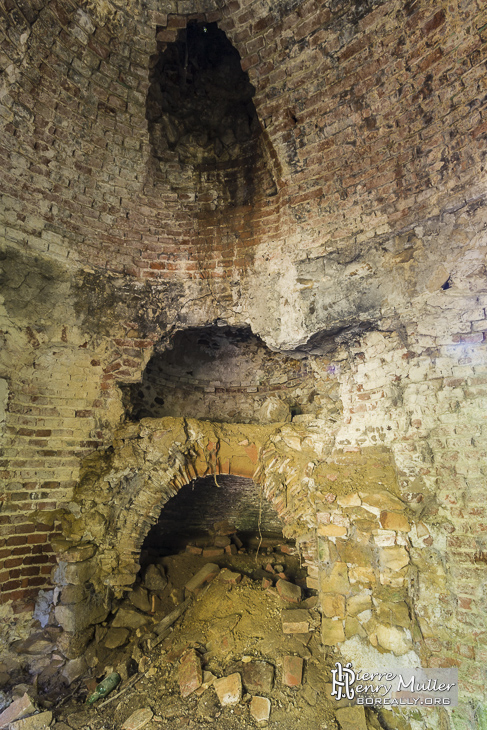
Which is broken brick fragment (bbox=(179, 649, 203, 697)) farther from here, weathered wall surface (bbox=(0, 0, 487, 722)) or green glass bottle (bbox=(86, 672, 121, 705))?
weathered wall surface (bbox=(0, 0, 487, 722))

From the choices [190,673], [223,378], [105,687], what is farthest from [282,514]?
[223,378]

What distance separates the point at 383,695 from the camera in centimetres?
228

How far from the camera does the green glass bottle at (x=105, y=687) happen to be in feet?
8.39

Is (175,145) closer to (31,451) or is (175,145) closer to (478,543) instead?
(31,451)

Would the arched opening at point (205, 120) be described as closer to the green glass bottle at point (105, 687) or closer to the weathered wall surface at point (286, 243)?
the weathered wall surface at point (286, 243)

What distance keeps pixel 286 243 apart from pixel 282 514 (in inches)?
88.8

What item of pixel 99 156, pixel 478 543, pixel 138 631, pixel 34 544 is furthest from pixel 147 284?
pixel 478 543

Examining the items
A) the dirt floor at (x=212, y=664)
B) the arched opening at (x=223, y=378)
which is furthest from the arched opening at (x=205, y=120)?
the dirt floor at (x=212, y=664)

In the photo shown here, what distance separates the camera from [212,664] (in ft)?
8.67

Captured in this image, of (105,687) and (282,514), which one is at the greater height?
(282,514)

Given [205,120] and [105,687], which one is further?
[205,120]

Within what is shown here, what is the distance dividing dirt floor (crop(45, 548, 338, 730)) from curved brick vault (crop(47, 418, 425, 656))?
279 millimetres

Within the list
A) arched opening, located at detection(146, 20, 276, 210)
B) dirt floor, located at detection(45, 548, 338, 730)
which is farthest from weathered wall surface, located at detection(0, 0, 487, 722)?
dirt floor, located at detection(45, 548, 338, 730)

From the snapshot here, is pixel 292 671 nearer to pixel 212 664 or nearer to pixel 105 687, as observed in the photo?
pixel 212 664
